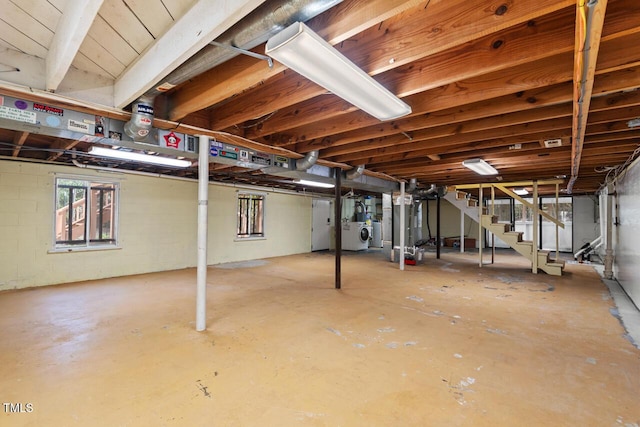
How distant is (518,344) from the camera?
2633mm

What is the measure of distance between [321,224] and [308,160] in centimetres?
624

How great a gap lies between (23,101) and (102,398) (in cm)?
205

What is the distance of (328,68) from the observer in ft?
5.04

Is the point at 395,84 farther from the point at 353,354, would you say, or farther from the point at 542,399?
the point at 542,399

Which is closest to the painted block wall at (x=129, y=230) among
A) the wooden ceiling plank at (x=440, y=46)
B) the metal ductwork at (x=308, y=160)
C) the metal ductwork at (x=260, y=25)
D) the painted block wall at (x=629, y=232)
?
the metal ductwork at (x=308, y=160)

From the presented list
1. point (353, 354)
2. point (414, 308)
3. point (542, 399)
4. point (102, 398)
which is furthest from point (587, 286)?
point (102, 398)

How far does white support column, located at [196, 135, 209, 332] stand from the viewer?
115 inches

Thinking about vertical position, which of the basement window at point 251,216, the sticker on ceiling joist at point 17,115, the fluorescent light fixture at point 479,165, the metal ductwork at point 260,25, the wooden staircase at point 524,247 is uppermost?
the metal ductwork at point 260,25

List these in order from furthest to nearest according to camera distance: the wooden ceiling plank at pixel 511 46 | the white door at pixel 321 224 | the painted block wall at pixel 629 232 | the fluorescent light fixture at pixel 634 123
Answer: the white door at pixel 321 224 → the painted block wall at pixel 629 232 → the fluorescent light fixture at pixel 634 123 → the wooden ceiling plank at pixel 511 46

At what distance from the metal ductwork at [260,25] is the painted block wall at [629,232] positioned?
4.74m

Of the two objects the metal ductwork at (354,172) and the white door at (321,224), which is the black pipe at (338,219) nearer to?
the metal ductwork at (354,172)

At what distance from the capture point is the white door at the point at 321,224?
968 cm

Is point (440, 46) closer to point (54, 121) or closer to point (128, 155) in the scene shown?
point (54, 121)

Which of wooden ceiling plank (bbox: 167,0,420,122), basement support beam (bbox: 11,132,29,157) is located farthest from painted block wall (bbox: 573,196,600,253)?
basement support beam (bbox: 11,132,29,157)
